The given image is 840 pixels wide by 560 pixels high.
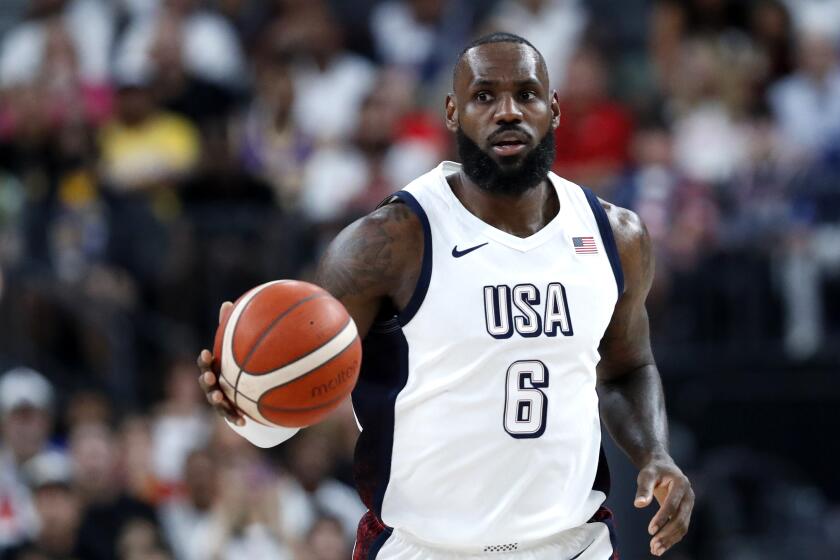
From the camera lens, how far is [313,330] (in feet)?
16.6

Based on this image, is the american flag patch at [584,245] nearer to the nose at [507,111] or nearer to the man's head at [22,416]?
the nose at [507,111]

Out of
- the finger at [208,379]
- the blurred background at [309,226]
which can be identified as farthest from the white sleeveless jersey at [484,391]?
the blurred background at [309,226]

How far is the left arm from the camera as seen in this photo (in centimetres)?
569

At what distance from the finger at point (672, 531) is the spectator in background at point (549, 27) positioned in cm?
858

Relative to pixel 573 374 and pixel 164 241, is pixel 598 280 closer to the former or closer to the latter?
pixel 573 374

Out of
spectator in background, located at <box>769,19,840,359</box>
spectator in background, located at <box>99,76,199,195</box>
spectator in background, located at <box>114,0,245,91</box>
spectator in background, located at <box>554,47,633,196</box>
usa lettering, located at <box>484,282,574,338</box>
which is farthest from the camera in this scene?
spectator in background, located at <box>114,0,245,91</box>

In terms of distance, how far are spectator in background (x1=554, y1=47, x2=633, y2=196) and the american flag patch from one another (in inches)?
275

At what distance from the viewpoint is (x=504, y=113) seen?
5457mm

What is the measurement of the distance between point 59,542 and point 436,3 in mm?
6284

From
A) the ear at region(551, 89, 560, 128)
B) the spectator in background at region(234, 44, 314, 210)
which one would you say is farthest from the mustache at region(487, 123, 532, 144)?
the spectator in background at region(234, 44, 314, 210)

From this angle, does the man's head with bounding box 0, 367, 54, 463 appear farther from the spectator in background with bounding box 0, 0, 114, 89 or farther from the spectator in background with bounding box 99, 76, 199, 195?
the spectator in background with bounding box 0, 0, 114, 89

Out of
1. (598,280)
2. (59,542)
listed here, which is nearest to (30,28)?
(59,542)

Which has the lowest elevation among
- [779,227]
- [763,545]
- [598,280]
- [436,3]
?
[763,545]

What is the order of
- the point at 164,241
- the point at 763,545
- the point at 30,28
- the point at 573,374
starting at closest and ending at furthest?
the point at 573,374
the point at 763,545
the point at 164,241
the point at 30,28
